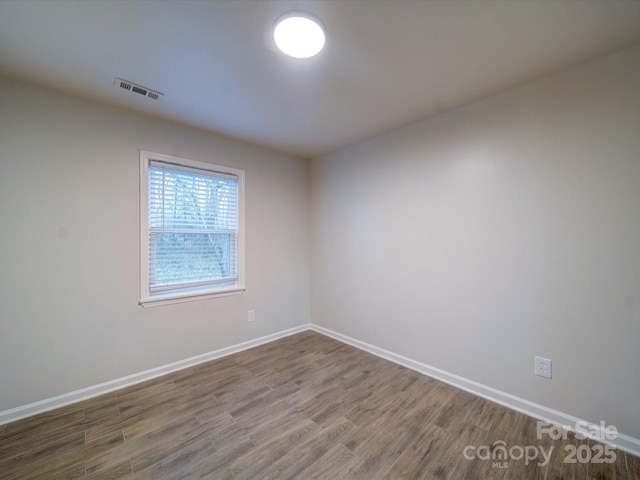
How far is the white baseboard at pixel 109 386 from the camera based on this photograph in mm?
1885

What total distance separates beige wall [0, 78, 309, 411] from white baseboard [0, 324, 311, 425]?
1.8 inches

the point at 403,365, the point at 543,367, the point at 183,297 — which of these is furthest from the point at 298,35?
the point at 403,365

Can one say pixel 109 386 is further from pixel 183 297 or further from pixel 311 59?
pixel 311 59

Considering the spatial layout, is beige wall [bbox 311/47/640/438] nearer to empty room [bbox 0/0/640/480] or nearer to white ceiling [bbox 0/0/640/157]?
empty room [bbox 0/0/640/480]

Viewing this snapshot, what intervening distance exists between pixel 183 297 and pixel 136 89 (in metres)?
1.86

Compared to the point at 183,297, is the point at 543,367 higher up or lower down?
lower down

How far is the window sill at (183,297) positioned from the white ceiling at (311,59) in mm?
1735

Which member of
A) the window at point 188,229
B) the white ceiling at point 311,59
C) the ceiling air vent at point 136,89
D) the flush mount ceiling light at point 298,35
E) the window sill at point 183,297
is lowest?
the window sill at point 183,297

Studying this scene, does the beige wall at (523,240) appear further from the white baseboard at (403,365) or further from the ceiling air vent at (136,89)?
the ceiling air vent at (136,89)

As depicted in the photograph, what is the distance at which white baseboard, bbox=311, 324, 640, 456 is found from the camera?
160cm

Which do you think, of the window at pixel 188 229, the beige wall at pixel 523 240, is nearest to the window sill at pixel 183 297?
the window at pixel 188 229

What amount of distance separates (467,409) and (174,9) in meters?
3.18

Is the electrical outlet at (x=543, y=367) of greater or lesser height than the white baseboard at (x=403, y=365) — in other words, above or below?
above

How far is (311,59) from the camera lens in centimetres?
170
